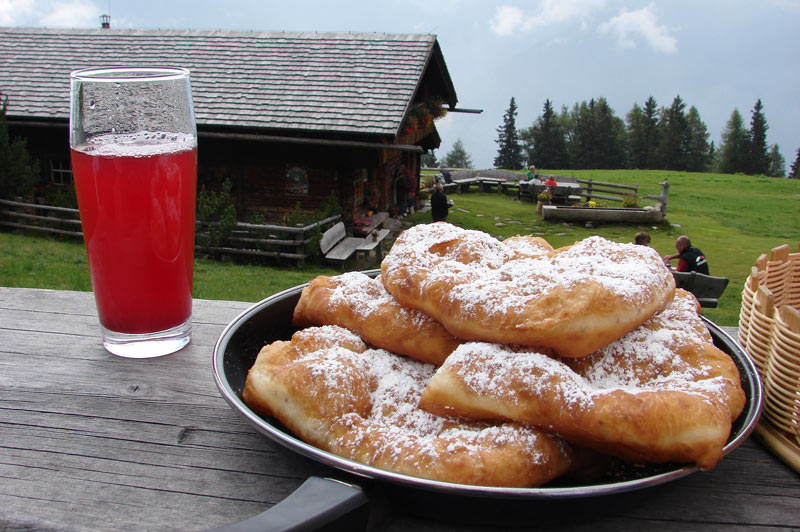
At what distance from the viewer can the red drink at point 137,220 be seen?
5.49 ft

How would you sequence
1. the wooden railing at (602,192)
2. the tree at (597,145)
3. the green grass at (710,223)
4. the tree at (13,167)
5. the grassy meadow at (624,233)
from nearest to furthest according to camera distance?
the grassy meadow at (624,233) → the tree at (13,167) → the green grass at (710,223) → the wooden railing at (602,192) → the tree at (597,145)

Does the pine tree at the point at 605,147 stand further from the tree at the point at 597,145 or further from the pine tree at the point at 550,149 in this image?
the pine tree at the point at 550,149

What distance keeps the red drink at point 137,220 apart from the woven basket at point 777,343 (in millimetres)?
1590

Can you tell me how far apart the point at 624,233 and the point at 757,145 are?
153 ft

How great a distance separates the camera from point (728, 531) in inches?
45.6

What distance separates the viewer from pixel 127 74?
5.86 feet

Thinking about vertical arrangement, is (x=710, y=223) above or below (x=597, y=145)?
below

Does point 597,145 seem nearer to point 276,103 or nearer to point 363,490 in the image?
point 276,103

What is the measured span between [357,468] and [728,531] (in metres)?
0.73

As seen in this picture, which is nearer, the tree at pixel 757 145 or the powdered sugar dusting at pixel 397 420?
the powdered sugar dusting at pixel 397 420

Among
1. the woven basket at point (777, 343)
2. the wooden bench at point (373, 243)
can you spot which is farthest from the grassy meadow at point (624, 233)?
the woven basket at point (777, 343)

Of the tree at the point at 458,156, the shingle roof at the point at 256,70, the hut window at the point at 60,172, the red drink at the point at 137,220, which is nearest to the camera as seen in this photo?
the red drink at the point at 137,220

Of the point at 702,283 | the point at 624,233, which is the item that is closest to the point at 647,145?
the point at 624,233

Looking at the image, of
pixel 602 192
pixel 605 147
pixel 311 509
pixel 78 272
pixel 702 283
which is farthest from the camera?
pixel 605 147
